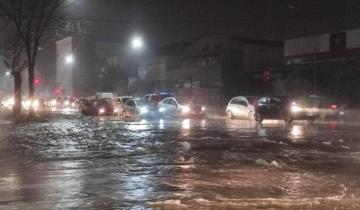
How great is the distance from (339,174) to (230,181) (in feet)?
8.96

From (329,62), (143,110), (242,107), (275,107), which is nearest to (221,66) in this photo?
(329,62)

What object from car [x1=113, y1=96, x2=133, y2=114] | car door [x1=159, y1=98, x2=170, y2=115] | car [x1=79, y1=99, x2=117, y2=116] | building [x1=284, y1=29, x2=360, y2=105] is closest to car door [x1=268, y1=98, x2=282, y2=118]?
car door [x1=159, y1=98, x2=170, y2=115]

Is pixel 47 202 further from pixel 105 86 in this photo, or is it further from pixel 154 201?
pixel 105 86

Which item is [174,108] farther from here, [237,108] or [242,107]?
[242,107]

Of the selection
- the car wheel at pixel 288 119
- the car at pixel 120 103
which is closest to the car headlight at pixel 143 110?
the car at pixel 120 103

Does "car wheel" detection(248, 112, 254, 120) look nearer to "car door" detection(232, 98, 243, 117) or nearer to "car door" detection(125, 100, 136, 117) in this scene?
"car door" detection(232, 98, 243, 117)

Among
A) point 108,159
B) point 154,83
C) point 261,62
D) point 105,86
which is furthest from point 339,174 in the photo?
point 105,86

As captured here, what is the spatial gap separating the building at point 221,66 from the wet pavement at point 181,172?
136 feet

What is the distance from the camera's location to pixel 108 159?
16344 mm

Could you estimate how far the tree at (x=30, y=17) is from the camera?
38.8m

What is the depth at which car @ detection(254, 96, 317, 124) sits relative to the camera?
32844 mm

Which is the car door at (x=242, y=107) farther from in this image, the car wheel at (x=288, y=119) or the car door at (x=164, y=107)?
the car door at (x=164, y=107)

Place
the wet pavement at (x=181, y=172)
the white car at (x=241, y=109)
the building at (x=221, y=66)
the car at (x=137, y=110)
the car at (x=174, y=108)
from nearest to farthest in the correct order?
the wet pavement at (x=181, y=172) → the white car at (x=241, y=109) → the car at (x=174, y=108) → the car at (x=137, y=110) → the building at (x=221, y=66)

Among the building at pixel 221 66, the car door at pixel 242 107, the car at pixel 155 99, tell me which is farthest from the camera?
the building at pixel 221 66
